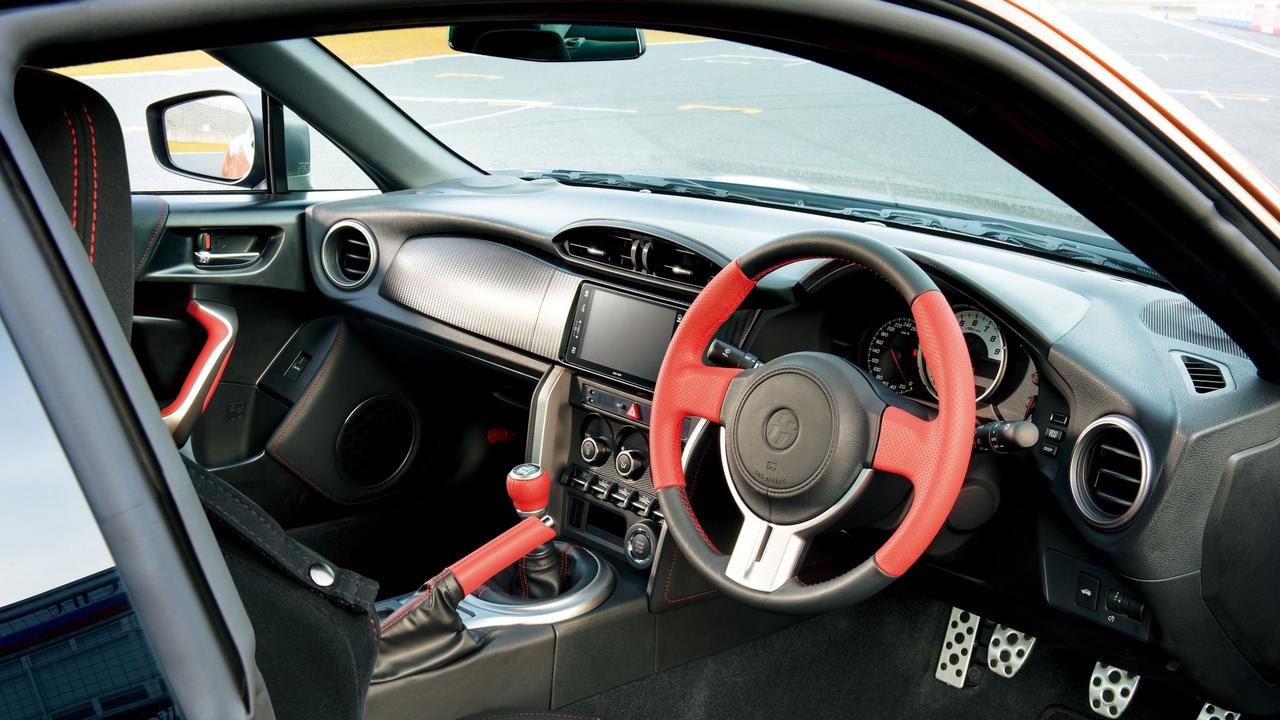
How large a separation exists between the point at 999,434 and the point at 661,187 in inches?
58.9

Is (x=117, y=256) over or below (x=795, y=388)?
over

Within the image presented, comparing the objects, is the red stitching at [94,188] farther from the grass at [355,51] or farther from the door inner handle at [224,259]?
the door inner handle at [224,259]

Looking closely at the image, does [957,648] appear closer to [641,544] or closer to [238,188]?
[641,544]

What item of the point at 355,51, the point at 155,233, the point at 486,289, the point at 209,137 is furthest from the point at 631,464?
the point at 355,51

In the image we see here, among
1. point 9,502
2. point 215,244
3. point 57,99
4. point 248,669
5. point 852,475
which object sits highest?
point 57,99

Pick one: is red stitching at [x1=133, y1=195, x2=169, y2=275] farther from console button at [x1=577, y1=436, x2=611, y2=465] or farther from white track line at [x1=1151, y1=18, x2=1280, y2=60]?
white track line at [x1=1151, y1=18, x2=1280, y2=60]

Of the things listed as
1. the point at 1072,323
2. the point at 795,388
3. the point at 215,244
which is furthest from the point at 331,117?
the point at 1072,323

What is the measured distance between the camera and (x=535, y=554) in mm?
2227

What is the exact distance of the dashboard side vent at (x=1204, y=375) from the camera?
1.62 meters

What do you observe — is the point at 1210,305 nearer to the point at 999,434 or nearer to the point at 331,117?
the point at 999,434

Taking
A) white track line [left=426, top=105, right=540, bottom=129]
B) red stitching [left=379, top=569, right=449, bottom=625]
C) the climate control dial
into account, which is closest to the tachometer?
the climate control dial

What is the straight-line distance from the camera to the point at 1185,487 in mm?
1606

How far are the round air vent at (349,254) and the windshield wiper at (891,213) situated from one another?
0.56 meters

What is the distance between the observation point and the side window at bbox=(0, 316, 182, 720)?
64 cm
